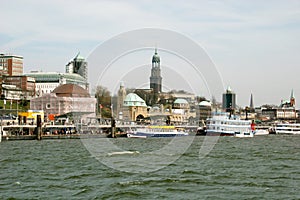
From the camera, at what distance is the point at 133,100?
511ft

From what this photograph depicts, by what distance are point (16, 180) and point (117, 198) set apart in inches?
310

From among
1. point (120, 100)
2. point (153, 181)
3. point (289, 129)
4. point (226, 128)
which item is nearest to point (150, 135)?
point (226, 128)

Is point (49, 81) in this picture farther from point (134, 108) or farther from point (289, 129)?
point (289, 129)

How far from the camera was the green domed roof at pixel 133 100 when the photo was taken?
153 meters

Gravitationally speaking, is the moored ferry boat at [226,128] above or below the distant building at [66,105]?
below

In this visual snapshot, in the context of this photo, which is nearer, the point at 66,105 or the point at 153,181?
the point at 153,181

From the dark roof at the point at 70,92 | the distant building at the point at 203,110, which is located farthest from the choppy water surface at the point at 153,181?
the distant building at the point at 203,110

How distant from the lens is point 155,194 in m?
27.8

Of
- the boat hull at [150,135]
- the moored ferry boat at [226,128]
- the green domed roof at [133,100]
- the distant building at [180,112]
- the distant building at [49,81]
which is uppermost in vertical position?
the distant building at [49,81]

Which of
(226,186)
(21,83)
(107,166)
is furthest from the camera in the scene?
(21,83)

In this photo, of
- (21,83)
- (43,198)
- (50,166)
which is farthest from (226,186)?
(21,83)

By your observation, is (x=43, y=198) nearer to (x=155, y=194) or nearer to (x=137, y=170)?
(x=155, y=194)

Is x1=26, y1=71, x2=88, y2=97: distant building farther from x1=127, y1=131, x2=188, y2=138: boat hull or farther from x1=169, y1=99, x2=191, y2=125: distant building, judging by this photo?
x1=127, y1=131, x2=188, y2=138: boat hull

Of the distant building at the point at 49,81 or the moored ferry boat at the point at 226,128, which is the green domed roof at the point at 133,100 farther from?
the moored ferry boat at the point at 226,128
